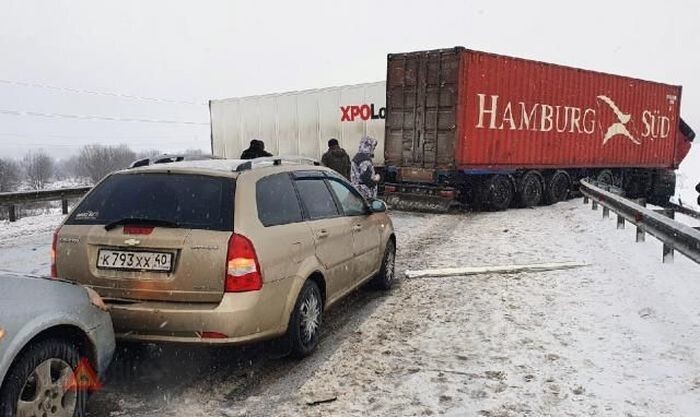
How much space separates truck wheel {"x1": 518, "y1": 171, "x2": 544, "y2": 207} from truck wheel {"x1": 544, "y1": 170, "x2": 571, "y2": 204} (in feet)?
1.07

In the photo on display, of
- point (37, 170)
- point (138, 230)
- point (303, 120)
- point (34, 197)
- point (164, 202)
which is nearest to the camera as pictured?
point (138, 230)

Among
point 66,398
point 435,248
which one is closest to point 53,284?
point 66,398

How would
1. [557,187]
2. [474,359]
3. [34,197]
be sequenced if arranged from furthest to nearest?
1. [557,187]
2. [34,197]
3. [474,359]

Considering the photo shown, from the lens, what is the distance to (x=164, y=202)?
3.77 metres

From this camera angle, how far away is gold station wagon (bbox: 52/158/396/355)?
11.6 ft

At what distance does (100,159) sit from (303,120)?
77.5 meters

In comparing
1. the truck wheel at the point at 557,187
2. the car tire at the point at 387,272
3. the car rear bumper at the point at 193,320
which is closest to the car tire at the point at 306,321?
the car rear bumper at the point at 193,320

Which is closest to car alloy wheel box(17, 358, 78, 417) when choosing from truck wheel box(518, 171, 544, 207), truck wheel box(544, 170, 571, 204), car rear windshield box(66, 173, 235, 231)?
car rear windshield box(66, 173, 235, 231)

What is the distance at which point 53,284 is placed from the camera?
3.01m

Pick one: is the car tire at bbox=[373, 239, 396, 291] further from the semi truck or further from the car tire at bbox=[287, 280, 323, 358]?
the semi truck

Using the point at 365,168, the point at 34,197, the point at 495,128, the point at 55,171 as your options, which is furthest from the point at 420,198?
the point at 55,171

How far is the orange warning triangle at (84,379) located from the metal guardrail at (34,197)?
9995 mm

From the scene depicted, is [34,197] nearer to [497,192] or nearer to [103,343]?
[103,343]

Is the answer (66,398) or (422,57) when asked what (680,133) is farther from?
(66,398)
